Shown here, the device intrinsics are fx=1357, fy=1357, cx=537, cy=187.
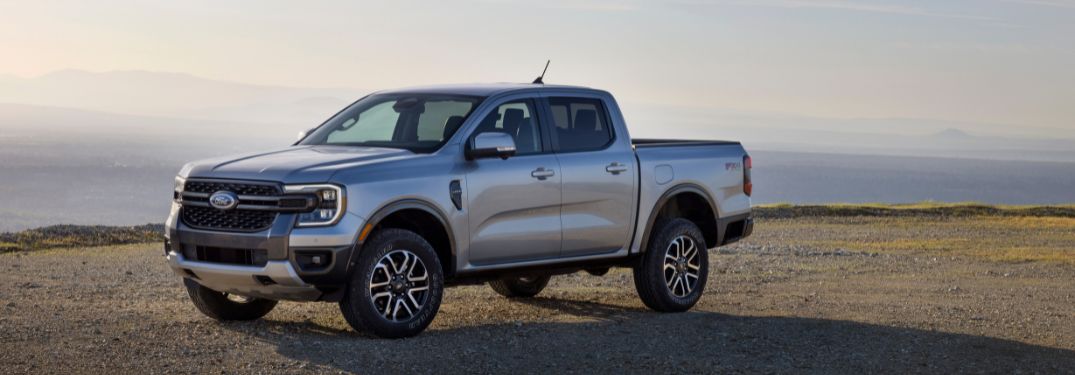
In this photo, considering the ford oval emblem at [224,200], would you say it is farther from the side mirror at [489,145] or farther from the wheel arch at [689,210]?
the wheel arch at [689,210]

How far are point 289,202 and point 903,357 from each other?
4.71m

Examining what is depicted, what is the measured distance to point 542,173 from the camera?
36.2ft

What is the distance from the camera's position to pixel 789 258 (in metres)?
20.0

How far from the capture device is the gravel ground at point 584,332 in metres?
Answer: 9.50

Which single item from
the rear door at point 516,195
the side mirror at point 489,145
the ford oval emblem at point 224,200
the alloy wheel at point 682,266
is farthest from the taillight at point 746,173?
the ford oval emblem at point 224,200

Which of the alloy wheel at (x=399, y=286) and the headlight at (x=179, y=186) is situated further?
the headlight at (x=179, y=186)

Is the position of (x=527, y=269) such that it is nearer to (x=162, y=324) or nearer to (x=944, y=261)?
(x=162, y=324)

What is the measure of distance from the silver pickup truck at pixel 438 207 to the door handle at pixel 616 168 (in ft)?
0.04

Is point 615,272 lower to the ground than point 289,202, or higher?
lower

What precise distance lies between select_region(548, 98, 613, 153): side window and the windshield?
3.01ft

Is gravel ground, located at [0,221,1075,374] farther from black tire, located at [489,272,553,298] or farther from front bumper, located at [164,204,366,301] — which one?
front bumper, located at [164,204,366,301]

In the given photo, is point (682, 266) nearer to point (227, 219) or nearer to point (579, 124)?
point (579, 124)

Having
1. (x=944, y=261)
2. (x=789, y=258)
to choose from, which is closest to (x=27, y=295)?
(x=789, y=258)

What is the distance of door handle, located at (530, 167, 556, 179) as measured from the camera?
1096 centimetres
